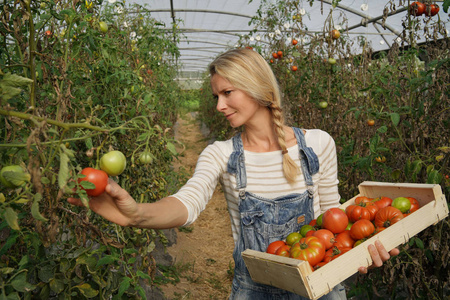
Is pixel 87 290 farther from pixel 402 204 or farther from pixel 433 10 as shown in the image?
pixel 433 10

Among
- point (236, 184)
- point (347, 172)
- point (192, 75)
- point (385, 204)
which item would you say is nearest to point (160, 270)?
point (347, 172)

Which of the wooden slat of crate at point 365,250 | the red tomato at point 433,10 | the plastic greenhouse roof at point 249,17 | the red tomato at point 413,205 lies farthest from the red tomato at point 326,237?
the plastic greenhouse roof at point 249,17

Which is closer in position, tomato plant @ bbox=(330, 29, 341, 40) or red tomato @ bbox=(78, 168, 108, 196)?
red tomato @ bbox=(78, 168, 108, 196)

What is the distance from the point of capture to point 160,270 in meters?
3.24

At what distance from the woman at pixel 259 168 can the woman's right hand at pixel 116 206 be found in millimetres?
381

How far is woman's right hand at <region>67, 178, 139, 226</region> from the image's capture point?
1.05 meters

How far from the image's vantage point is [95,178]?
0.90m

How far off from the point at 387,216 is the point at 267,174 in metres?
0.48

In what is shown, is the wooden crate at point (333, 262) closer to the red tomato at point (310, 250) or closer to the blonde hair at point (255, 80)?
the red tomato at point (310, 250)

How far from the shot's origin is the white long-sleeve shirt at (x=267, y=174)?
1.62m

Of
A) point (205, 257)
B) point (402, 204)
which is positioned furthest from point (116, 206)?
point (205, 257)

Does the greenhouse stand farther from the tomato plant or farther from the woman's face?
the tomato plant

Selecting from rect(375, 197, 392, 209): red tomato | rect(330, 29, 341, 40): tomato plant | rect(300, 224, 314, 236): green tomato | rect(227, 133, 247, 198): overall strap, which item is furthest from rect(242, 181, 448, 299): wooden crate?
rect(330, 29, 341, 40): tomato plant

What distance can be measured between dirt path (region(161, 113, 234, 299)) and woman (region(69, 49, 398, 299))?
5.17ft
